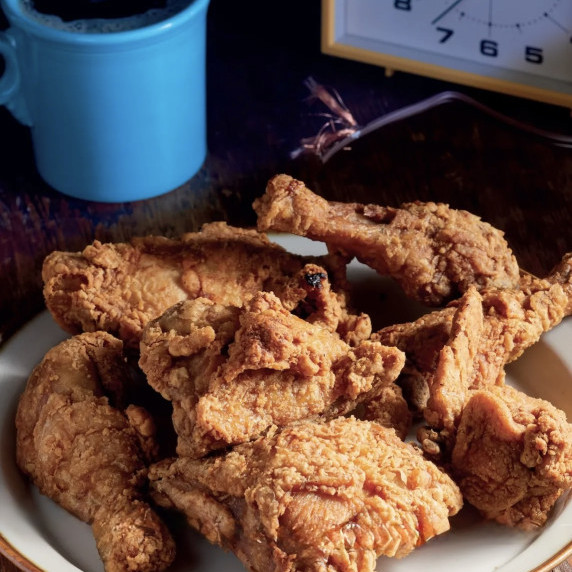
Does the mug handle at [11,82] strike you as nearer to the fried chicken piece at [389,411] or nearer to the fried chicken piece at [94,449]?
the fried chicken piece at [94,449]

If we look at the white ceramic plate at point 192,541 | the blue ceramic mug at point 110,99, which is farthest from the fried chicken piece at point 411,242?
the blue ceramic mug at point 110,99

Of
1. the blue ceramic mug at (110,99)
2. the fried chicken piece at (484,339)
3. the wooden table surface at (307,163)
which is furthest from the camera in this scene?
the wooden table surface at (307,163)

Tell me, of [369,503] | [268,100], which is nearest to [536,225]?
[268,100]

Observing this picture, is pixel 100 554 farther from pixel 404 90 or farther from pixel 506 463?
pixel 404 90

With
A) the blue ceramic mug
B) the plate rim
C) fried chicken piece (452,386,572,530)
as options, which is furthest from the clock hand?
the plate rim

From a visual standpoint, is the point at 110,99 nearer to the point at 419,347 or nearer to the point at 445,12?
the point at 445,12

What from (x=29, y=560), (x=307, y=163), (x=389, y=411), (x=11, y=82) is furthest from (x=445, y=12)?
(x=29, y=560)
